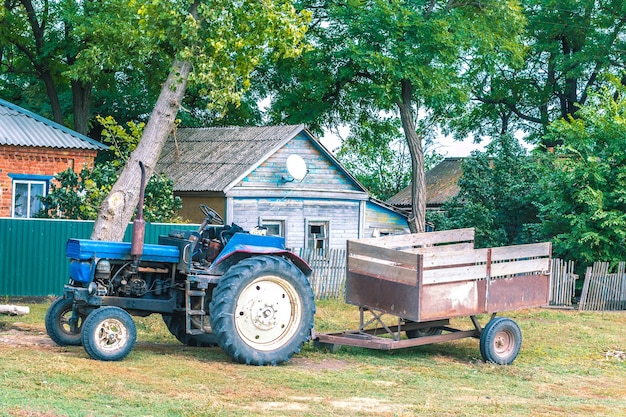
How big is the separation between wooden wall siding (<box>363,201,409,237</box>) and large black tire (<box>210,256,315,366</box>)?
672 inches

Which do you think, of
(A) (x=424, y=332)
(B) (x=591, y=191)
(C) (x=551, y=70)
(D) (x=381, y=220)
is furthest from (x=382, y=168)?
(A) (x=424, y=332)

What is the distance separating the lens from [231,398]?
9258 mm

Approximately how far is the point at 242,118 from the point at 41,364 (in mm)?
26945

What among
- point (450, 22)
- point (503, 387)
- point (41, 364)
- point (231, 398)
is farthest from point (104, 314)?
point (450, 22)

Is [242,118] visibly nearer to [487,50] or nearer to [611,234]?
[487,50]

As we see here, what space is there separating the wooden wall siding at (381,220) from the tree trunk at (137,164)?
1279 cm

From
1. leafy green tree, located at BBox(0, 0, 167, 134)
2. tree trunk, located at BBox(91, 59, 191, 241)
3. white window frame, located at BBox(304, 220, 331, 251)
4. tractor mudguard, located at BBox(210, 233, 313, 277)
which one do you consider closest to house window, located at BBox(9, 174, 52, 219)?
leafy green tree, located at BBox(0, 0, 167, 134)

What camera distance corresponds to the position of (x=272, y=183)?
2612 centimetres

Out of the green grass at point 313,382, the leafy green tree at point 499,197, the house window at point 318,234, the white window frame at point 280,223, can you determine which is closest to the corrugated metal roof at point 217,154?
the white window frame at point 280,223

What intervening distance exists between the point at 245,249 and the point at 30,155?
13.2m

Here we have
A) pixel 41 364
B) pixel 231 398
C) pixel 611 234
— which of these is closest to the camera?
pixel 231 398

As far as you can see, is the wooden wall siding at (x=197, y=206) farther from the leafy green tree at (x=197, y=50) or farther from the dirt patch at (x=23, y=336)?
the dirt patch at (x=23, y=336)

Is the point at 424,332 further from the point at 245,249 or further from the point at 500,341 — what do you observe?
the point at 245,249

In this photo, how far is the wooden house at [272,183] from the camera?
25469 millimetres
